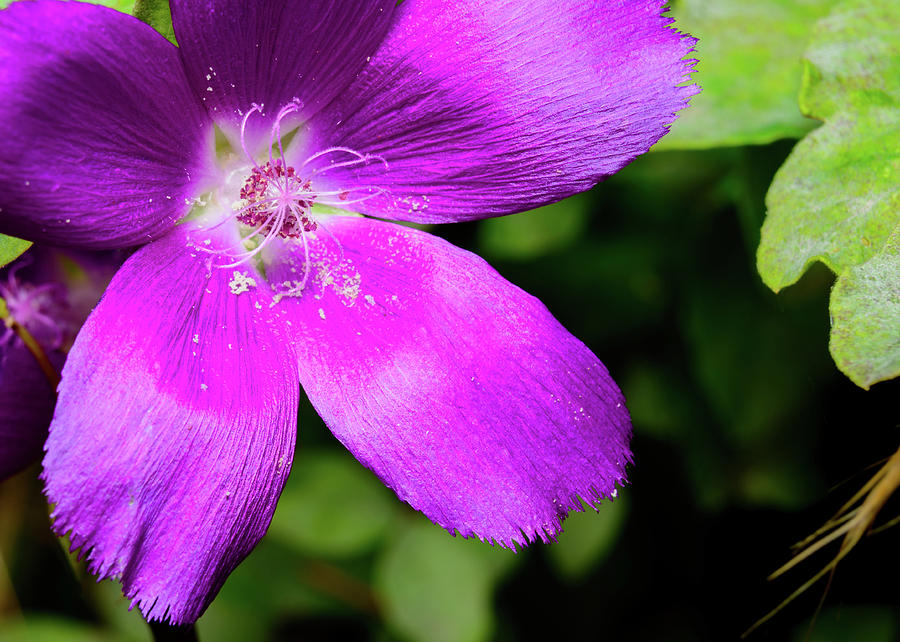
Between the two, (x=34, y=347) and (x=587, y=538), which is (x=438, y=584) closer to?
(x=587, y=538)

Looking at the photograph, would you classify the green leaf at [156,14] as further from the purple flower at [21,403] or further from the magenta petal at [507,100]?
the purple flower at [21,403]

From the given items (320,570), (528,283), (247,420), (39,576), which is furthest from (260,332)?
(39,576)

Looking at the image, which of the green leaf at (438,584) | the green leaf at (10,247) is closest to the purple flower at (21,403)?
the green leaf at (10,247)

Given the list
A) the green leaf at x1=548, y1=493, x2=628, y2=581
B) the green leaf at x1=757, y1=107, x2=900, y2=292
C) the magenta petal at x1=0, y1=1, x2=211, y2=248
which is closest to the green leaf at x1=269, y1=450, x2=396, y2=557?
the green leaf at x1=548, y1=493, x2=628, y2=581

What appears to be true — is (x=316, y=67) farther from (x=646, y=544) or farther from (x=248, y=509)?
(x=646, y=544)

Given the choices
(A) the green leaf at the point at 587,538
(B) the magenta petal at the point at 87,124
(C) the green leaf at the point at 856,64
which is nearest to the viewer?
(B) the magenta petal at the point at 87,124

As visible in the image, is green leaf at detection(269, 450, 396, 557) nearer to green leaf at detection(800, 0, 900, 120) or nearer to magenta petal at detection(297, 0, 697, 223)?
magenta petal at detection(297, 0, 697, 223)
